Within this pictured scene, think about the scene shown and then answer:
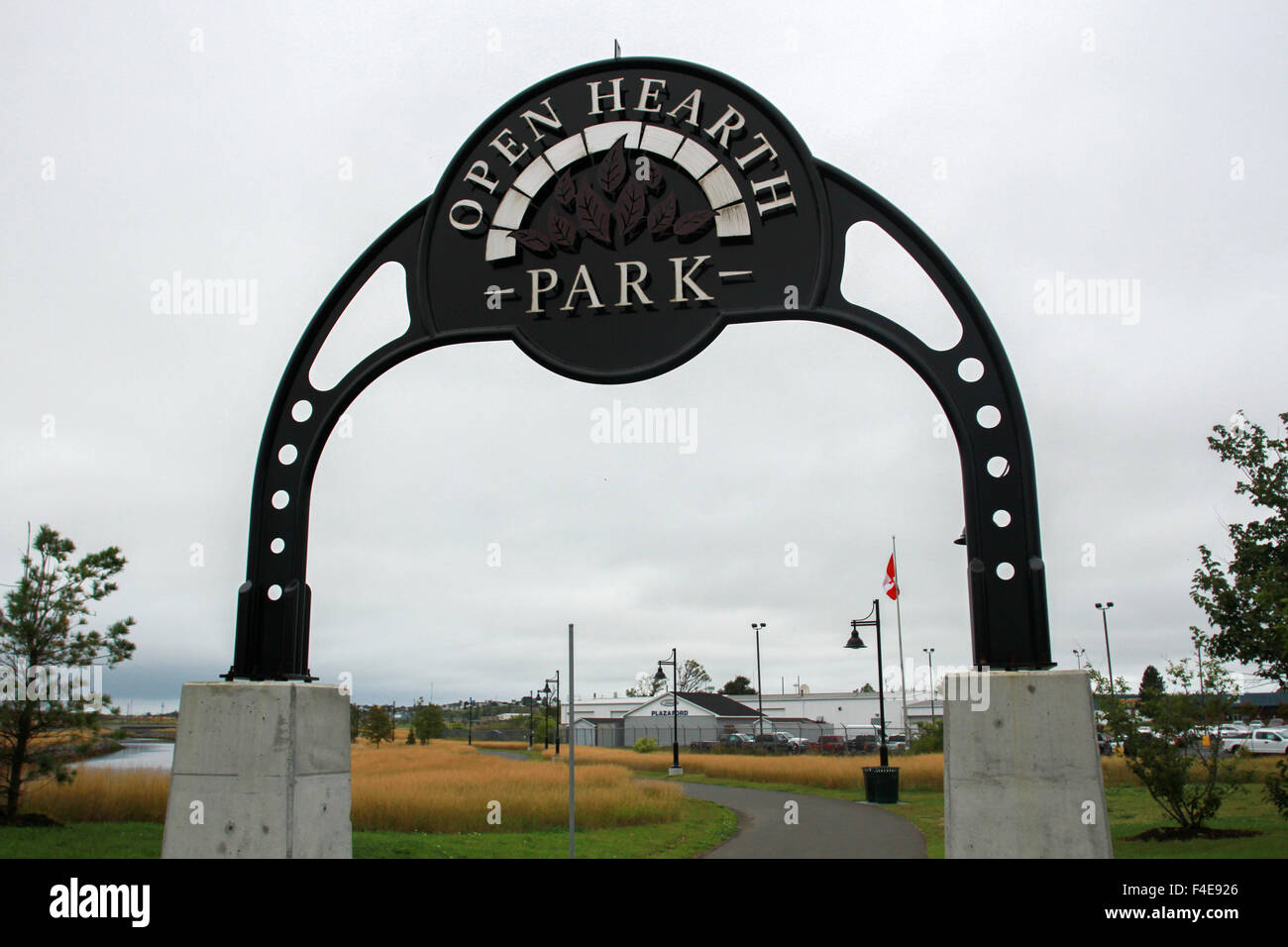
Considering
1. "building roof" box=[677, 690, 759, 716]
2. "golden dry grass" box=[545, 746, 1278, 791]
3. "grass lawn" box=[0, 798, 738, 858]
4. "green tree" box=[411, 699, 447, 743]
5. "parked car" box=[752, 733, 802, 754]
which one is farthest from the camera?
"building roof" box=[677, 690, 759, 716]

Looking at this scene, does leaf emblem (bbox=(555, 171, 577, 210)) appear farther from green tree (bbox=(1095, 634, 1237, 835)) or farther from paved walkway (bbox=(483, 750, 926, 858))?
green tree (bbox=(1095, 634, 1237, 835))

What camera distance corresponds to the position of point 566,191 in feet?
22.9

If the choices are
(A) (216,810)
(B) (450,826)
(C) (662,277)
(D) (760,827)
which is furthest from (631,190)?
Result: (D) (760,827)

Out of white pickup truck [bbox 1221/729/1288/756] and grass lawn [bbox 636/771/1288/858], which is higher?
grass lawn [bbox 636/771/1288/858]

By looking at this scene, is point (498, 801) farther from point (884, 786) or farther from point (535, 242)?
point (535, 242)

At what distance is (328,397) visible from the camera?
23.9 ft

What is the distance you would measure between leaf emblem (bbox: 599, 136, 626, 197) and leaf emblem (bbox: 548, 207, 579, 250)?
0.33m

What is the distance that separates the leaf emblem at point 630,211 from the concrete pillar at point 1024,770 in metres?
3.56

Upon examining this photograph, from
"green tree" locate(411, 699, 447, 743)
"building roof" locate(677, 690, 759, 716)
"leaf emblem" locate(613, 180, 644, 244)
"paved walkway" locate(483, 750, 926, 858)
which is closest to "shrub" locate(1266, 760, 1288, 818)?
"paved walkway" locate(483, 750, 926, 858)

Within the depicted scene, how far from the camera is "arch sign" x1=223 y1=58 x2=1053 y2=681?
639cm

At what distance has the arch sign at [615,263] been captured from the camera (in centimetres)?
639

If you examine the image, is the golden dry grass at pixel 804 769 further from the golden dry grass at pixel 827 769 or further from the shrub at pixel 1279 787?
the shrub at pixel 1279 787

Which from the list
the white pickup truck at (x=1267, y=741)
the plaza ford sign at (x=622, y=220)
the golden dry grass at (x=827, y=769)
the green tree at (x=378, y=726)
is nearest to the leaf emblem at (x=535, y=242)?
the plaza ford sign at (x=622, y=220)

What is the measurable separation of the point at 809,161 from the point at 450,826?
1404cm
